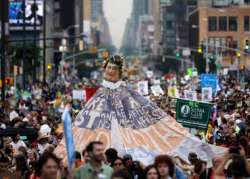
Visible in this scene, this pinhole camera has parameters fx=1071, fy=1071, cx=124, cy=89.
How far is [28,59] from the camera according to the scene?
85.1m

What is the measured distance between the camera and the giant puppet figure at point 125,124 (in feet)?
56.0

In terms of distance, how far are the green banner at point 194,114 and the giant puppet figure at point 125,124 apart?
3.02 metres

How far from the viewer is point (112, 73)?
17.6 metres

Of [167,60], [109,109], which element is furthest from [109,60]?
[167,60]

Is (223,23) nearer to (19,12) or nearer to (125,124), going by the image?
(19,12)

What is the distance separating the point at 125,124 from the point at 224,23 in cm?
12900

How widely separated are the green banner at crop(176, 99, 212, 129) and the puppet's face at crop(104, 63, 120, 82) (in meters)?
3.65

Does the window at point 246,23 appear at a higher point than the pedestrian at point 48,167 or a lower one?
lower

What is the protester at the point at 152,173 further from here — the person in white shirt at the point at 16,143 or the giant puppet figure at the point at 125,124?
the person in white shirt at the point at 16,143

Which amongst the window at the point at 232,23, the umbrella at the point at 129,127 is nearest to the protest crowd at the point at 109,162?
the umbrella at the point at 129,127

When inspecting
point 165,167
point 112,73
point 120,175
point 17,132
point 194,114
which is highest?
point 112,73

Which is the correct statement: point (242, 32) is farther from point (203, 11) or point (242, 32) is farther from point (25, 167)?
point (25, 167)

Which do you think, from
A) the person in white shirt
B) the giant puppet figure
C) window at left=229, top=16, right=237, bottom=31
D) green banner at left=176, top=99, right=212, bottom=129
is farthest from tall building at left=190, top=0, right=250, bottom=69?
the giant puppet figure

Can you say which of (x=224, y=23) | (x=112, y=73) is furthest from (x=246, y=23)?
(x=112, y=73)
